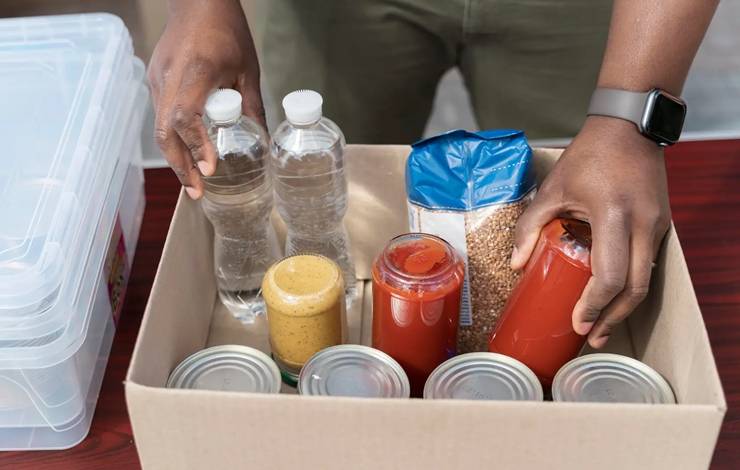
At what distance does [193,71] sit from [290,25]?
1.34ft

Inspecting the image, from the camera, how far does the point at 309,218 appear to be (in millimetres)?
977

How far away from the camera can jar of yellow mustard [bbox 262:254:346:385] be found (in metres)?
0.79

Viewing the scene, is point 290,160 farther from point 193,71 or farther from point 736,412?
point 736,412

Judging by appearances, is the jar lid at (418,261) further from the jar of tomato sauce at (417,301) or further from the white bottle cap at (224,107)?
the white bottle cap at (224,107)

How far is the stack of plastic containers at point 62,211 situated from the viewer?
0.77m

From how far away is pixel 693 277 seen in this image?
1.01 meters

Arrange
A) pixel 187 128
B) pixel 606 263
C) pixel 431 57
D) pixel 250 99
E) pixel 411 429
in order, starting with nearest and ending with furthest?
1. pixel 411 429
2. pixel 606 263
3. pixel 187 128
4. pixel 250 99
5. pixel 431 57

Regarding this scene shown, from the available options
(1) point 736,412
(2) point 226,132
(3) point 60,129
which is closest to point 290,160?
(2) point 226,132

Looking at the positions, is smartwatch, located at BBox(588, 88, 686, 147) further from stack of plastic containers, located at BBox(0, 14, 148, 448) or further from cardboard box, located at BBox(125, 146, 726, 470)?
stack of plastic containers, located at BBox(0, 14, 148, 448)

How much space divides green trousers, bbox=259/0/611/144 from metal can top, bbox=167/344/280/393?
62 centimetres

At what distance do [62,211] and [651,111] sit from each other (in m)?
0.63

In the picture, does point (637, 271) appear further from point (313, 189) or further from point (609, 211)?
point (313, 189)

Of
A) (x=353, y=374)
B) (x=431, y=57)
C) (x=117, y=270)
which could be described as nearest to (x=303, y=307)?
(x=353, y=374)

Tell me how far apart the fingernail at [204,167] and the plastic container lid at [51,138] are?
13 cm
